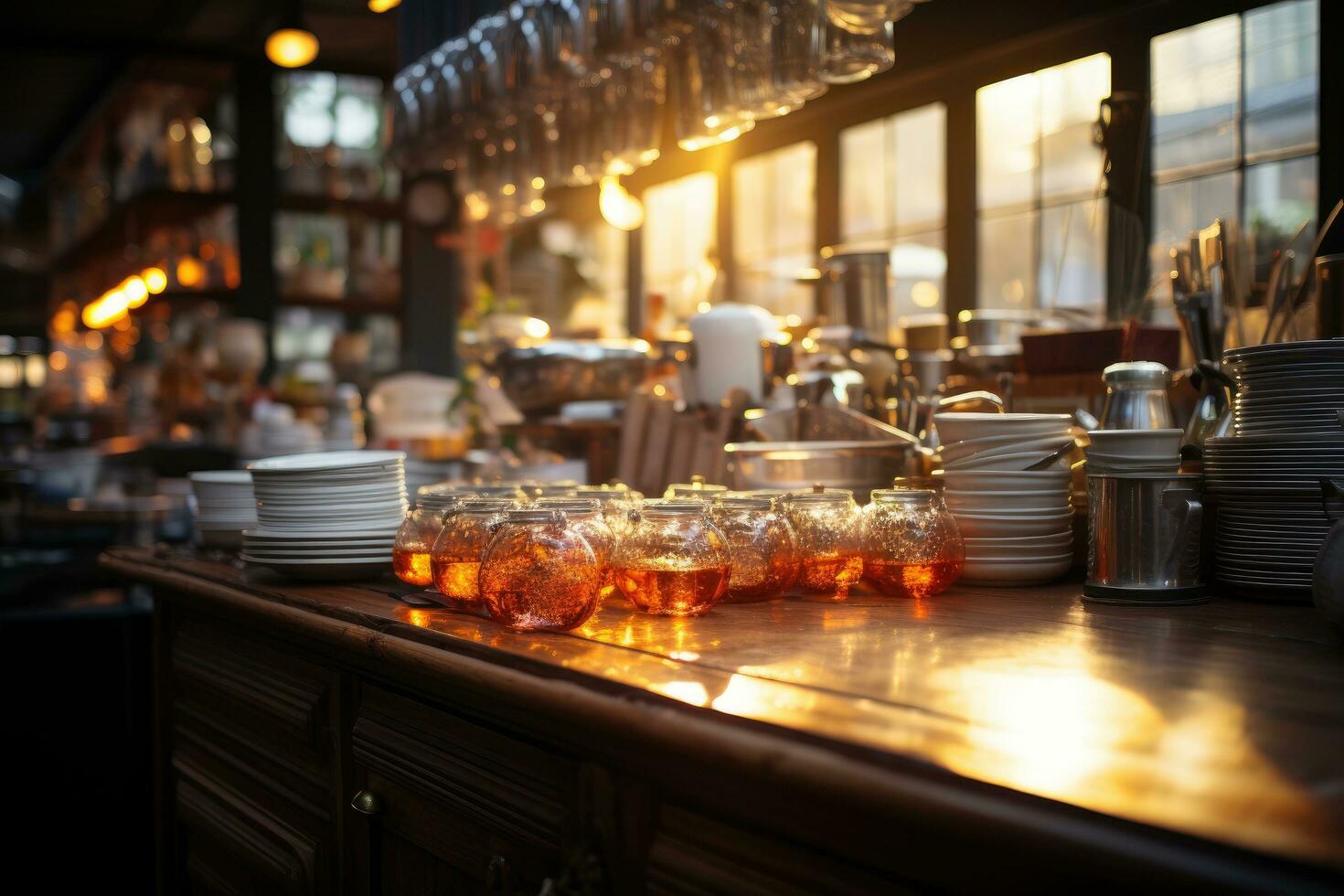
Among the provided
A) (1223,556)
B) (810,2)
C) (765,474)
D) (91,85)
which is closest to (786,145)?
(810,2)

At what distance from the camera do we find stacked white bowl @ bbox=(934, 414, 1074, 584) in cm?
146

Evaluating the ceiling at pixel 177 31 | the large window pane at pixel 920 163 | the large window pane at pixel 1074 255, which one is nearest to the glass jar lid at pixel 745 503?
the large window pane at pixel 1074 255

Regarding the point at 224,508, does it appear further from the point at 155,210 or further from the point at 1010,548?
the point at 155,210

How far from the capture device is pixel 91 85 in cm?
865

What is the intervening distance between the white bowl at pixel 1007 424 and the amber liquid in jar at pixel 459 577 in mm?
639

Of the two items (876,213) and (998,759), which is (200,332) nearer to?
(876,213)

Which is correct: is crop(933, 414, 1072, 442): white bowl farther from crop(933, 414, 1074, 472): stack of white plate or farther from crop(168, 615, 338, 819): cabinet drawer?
crop(168, 615, 338, 819): cabinet drawer

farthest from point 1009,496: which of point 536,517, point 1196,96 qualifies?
point 1196,96

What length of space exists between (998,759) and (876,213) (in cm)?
480

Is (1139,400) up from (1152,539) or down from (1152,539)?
up

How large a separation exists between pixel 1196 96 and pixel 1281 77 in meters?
0.32

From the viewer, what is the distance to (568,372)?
2877 millimetres

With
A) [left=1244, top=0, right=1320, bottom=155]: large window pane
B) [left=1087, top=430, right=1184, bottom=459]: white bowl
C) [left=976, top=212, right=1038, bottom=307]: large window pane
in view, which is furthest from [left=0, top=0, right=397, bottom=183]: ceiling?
[left=1087, top=430, right=1184, bottom=459]: white bowl

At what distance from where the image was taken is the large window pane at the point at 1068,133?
181 inches
